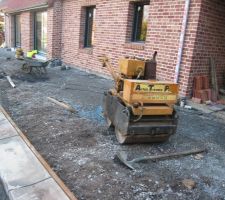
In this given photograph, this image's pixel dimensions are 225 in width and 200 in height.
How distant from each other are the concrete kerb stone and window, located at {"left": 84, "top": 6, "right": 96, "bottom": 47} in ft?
23.5

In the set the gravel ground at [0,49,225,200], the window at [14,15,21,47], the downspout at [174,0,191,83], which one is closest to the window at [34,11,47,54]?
the window at [14,15,21,47]

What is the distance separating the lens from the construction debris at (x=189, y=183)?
3175mm

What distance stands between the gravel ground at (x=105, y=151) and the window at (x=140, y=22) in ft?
8.65

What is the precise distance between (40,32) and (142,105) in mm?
11775

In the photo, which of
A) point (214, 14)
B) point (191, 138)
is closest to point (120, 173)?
point (191, 138)

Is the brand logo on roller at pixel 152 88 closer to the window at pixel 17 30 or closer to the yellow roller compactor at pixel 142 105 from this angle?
the yellow roller compactor at pixel 142 105

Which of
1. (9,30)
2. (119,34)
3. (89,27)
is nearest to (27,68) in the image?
(89,27)

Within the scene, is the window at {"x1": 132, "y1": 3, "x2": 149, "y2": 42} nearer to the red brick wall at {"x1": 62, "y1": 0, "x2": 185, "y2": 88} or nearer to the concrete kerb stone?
the red brick wall at {"x1": 62, "y1": 0, "x2": 185, "y2": 88}

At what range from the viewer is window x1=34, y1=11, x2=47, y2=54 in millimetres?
13691

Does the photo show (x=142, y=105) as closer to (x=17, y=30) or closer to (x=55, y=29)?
(x=55, y=29)

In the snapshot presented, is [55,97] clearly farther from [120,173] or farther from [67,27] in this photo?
[67,27]

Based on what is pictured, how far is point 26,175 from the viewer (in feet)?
10.6

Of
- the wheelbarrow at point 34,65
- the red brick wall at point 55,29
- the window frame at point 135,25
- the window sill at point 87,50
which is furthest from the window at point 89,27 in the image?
the window frame at point 135,25

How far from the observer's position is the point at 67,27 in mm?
11453
